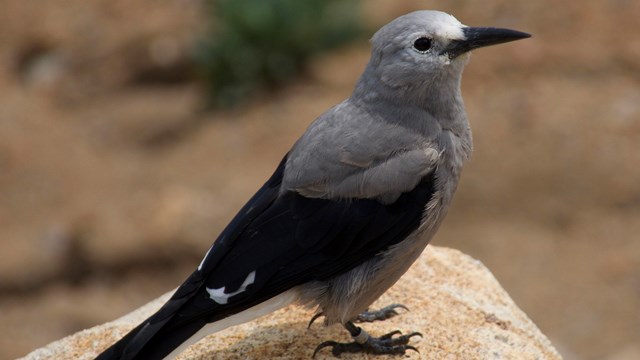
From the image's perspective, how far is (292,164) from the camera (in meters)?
4.23

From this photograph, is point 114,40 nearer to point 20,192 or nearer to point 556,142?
point 20,192

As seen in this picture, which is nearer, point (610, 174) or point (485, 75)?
point (610, 174)

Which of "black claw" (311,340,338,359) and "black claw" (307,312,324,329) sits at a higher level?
"black claw" (307,312,324,329)

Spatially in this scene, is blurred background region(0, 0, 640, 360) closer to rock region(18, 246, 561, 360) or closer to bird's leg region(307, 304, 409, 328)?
rock region(18, 246, 561, 360)

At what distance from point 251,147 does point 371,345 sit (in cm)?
493

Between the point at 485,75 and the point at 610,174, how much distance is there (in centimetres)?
171

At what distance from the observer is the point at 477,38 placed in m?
4.12

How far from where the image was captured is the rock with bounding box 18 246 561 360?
4434 mm

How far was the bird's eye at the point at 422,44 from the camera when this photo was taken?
4145 millimetres

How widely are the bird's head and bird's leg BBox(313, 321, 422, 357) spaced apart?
3.51ft

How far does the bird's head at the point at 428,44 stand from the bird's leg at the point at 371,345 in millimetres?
1069

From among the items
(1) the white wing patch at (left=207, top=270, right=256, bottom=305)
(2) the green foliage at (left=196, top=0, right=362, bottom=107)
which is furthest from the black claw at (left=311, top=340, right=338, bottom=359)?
(2) the green foliage at (left=196, top=0, right=362, bottom=107)

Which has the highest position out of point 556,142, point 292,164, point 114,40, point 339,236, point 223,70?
point 114,40

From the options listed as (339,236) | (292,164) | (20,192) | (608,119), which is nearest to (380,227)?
(339,236)
